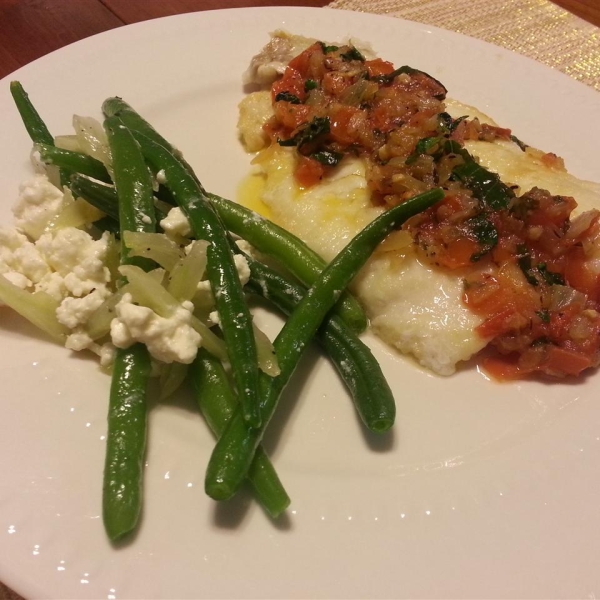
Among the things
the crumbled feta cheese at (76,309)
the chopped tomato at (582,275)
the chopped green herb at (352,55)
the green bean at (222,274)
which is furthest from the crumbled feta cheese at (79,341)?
the chopped green herb at (352,55)

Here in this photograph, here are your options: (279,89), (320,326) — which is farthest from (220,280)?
(279,89)

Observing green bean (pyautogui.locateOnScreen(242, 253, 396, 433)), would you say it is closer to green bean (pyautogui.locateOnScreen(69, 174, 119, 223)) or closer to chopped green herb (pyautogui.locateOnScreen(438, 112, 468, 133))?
green bean (pyautogui.locateOnScreen(69, 174, 119, 223))

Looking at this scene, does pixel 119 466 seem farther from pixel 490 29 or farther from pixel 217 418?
pixel 490 29

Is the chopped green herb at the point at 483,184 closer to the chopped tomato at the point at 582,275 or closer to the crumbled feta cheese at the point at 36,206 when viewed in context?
the chopped tomato at the point at 582,275

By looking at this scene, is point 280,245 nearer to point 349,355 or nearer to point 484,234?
point 349,355

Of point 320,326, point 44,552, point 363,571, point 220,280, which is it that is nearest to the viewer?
point 44,552

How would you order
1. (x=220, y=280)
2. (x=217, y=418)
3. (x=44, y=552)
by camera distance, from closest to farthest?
(x=44, y=552) → (x=217, y=418) → (x=220, y=280)

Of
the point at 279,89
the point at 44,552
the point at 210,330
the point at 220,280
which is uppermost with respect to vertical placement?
the point at 279,89
